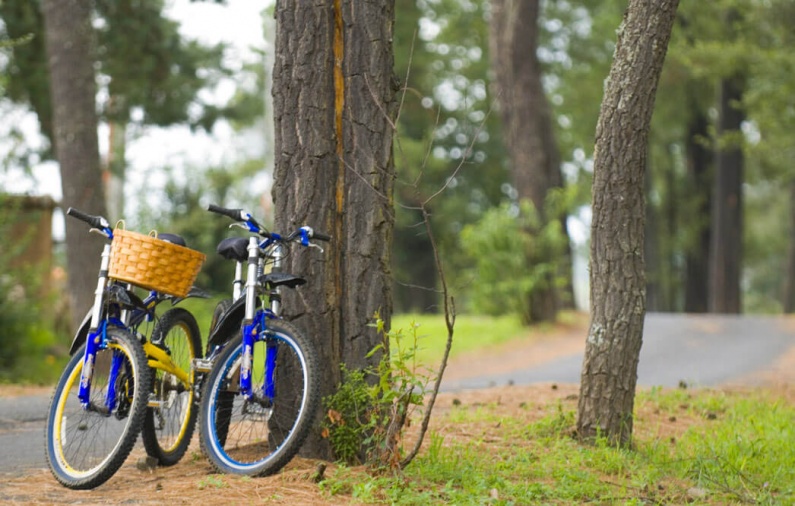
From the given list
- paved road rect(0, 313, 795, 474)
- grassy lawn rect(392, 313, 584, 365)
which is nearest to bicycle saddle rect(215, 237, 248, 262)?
paved road rect(0, 313, 795, 474)

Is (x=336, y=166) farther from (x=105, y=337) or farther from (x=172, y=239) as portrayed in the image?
(x=105, y=337)

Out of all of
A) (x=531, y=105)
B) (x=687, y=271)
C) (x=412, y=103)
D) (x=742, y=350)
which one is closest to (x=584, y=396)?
(x=742, y=350)

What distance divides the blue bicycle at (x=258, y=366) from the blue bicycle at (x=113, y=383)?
319 mm

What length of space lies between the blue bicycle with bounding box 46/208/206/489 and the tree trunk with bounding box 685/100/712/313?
25242 millimetres

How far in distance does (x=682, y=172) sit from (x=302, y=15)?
104ft

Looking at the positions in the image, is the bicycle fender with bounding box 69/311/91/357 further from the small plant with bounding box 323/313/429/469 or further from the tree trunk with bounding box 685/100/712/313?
the tree trunk with bounding box 685/100/712/313

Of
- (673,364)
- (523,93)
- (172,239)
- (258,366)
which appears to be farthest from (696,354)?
(172,239)

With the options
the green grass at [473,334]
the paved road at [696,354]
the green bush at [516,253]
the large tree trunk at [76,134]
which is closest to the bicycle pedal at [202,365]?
the paved road at [696,354]

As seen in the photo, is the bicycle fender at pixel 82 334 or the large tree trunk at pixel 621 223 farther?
the large tree trunk at pixel 621 223

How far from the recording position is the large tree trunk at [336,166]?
18.0 feet

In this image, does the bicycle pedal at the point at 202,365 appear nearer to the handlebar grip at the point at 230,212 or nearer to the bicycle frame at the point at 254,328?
the bicycle frame at the point at 254,328

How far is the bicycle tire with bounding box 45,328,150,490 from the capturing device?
5.06 m

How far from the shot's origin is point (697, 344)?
46.8ft

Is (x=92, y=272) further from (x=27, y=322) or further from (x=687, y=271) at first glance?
(x=687, y=271)
